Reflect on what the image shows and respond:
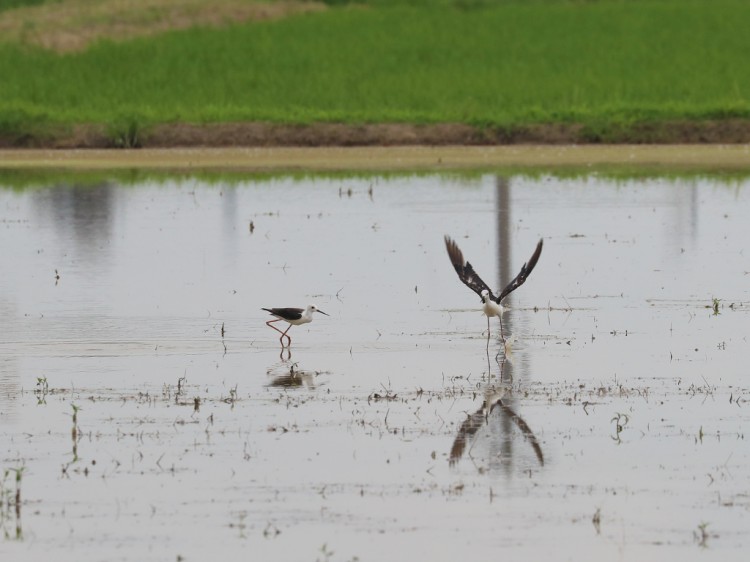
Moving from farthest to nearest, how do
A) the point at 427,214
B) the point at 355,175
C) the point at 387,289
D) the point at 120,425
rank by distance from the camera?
1. the point at 355,175
2. the point at 427,214
3. the point at 387,289
4. the point at 120,425

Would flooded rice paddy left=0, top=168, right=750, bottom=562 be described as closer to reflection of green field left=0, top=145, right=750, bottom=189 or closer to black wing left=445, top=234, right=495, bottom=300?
black wing left=445, top=234, right=495, bottom=300

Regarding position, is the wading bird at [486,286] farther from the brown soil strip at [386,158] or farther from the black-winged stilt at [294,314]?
the brown soil strip at [386,158]

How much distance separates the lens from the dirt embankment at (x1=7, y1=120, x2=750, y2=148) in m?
31.8

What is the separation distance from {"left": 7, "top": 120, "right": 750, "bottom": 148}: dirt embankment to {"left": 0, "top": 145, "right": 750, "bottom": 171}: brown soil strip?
0.37 meters

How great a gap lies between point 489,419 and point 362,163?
20737mm

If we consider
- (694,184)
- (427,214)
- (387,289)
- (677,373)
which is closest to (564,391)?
(677,373)

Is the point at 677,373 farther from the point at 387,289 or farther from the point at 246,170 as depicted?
the point at 246,170

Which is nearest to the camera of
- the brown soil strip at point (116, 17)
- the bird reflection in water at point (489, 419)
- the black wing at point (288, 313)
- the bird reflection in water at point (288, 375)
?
the bird reflection in water at point (489, 419)

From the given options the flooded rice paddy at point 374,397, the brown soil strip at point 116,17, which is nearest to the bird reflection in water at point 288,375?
the flooded rice paddy at point 374,397

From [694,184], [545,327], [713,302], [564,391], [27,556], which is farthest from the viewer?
[694,184]

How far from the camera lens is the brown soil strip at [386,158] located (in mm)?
29047

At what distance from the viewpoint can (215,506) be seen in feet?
24.6

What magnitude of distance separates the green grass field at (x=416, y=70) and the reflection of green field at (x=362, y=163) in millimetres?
1202

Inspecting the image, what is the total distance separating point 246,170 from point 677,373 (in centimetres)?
1866
